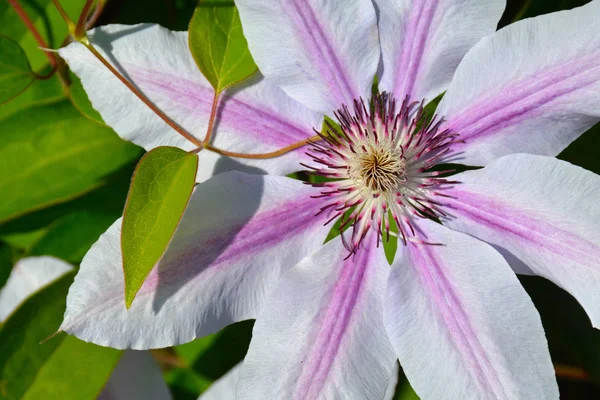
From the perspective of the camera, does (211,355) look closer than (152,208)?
No

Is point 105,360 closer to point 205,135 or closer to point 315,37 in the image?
point 205,135

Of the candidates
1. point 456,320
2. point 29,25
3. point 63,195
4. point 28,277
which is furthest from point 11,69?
point 456,320


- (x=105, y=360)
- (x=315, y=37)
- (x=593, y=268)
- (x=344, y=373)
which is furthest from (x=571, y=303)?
→ (x=105, y=360)

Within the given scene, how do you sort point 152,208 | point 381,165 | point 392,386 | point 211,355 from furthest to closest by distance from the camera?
point 211,355 < point 392,386 < point 381,165 < point 152,208

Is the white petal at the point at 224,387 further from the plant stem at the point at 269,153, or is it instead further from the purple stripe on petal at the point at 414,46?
the purple stripe on petal at the point at 414,46

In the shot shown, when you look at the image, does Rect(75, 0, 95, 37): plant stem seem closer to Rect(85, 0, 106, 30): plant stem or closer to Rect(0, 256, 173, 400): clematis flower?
Rect(85, 0, 106, 30): plant stem

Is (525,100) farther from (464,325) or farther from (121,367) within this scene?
(121,367)

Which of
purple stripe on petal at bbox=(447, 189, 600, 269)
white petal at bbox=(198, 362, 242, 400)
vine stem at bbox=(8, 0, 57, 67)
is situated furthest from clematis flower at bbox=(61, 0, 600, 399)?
white petal at bbox=(198, 362, 242, 400)
